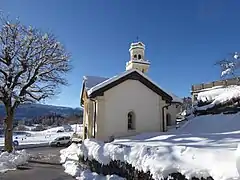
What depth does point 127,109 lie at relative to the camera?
22078 mm

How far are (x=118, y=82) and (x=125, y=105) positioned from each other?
190 centimetres

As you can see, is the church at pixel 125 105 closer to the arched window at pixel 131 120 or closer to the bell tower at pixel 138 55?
the arched window at pixel 131 120

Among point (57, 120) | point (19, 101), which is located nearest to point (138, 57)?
point (19, 101)

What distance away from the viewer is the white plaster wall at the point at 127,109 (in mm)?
21266

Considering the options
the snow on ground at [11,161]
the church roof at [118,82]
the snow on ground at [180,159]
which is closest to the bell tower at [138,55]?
the church roof at [118,82]

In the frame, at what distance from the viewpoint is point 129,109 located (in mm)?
22188

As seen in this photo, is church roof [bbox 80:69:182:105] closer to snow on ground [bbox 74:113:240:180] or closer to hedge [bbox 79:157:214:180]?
hedge [bbox 79:157:214:180]

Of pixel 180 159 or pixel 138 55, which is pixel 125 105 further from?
pixel 138 55

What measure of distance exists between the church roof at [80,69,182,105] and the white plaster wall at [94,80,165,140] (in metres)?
0.34

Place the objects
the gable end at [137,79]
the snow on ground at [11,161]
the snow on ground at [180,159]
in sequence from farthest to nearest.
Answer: the gable end at [137,79] < the snow on ground at [11,161] < the snow on ground at [180,159]

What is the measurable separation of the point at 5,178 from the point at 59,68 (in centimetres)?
1178

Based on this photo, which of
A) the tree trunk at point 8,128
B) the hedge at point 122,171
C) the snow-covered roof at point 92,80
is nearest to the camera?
the hedge at point 122,171

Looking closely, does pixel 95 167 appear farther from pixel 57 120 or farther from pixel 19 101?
pixel 57 120

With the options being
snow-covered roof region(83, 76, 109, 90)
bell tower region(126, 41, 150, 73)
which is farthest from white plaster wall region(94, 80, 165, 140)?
bell tower region(126, 41, 150, 73)
